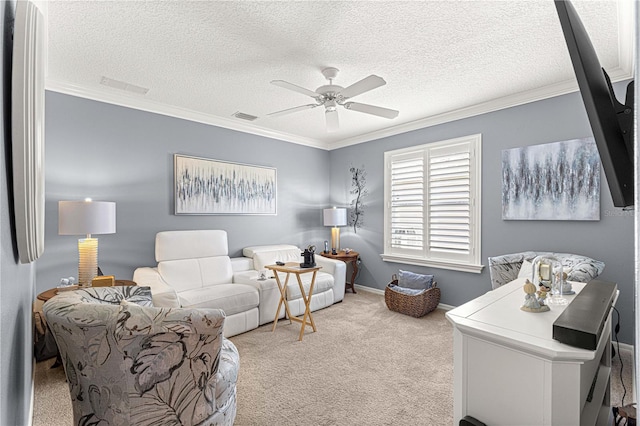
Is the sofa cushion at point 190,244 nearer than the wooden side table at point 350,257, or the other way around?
the sofa cushion at point 190,244

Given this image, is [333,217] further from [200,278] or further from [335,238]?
[200,278]

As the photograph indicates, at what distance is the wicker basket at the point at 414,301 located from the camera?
3.89 meters

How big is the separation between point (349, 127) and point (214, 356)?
161 inches

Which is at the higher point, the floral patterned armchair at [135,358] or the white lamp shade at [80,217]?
the white lamp shade at [80,217]

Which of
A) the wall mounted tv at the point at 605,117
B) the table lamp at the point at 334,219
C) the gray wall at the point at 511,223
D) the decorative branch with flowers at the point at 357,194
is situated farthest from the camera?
the decorative branch with flowers at the point at 357,194

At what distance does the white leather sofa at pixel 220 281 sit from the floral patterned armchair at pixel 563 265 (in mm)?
2055

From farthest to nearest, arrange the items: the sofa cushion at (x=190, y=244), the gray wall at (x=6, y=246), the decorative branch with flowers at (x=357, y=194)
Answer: the decorative branch with flowers at (x=357, y=194)
the sofa cushion at (x=190, y=244)
the gray wall at (x=6, y=246)

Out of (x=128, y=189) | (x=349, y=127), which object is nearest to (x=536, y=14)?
(x=349, y=127)

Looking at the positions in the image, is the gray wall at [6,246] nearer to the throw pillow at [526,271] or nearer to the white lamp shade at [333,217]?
the throw pillow at [526,271]

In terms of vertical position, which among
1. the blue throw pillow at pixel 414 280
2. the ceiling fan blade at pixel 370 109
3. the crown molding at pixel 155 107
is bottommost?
the blue throw pillow at pixel 414 280

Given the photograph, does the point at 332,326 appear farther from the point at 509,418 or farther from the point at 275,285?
the point at 509,418

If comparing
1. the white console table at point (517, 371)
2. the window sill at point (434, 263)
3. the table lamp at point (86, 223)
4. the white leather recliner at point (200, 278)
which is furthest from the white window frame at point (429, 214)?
the table lamp at point (86, 223)

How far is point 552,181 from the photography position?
11.0 feet

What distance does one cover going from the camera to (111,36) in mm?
2416
